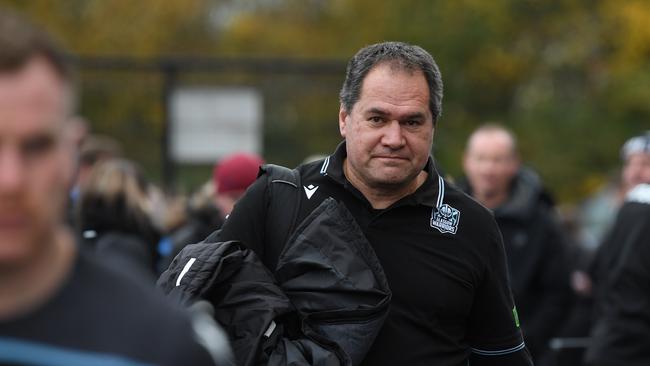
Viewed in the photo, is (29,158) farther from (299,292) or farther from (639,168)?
(639,168)

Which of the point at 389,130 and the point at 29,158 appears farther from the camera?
the point at 389,130

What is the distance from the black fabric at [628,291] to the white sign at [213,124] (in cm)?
821

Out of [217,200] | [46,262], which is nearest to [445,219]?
[46,262]

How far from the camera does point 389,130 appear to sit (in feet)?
15.6

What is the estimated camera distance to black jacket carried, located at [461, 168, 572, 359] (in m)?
8.72

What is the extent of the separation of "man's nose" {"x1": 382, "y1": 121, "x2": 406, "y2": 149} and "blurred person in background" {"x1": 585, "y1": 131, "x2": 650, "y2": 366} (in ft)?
10.2

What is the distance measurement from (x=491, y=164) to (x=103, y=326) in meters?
A: 6.53

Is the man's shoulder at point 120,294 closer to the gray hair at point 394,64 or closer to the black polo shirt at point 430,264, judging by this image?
the black polo shirt at point 430,264

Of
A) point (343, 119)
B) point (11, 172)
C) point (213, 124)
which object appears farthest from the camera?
point (213, 124)

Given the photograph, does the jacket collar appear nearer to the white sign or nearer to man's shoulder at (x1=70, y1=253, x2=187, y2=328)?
man's shoulder at (x1=70, y1=253, x2=187, y2=328)

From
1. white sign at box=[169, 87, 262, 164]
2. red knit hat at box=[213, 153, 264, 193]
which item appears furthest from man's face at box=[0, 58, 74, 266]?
white sign at box=[169, 87, 262, 164]

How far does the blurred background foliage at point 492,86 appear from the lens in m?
16.2

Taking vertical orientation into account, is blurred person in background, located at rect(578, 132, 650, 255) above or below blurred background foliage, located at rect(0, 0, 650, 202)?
below

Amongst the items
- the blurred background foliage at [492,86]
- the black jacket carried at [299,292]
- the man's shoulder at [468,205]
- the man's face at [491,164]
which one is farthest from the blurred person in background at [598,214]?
the black jacket carried at [299,292]
